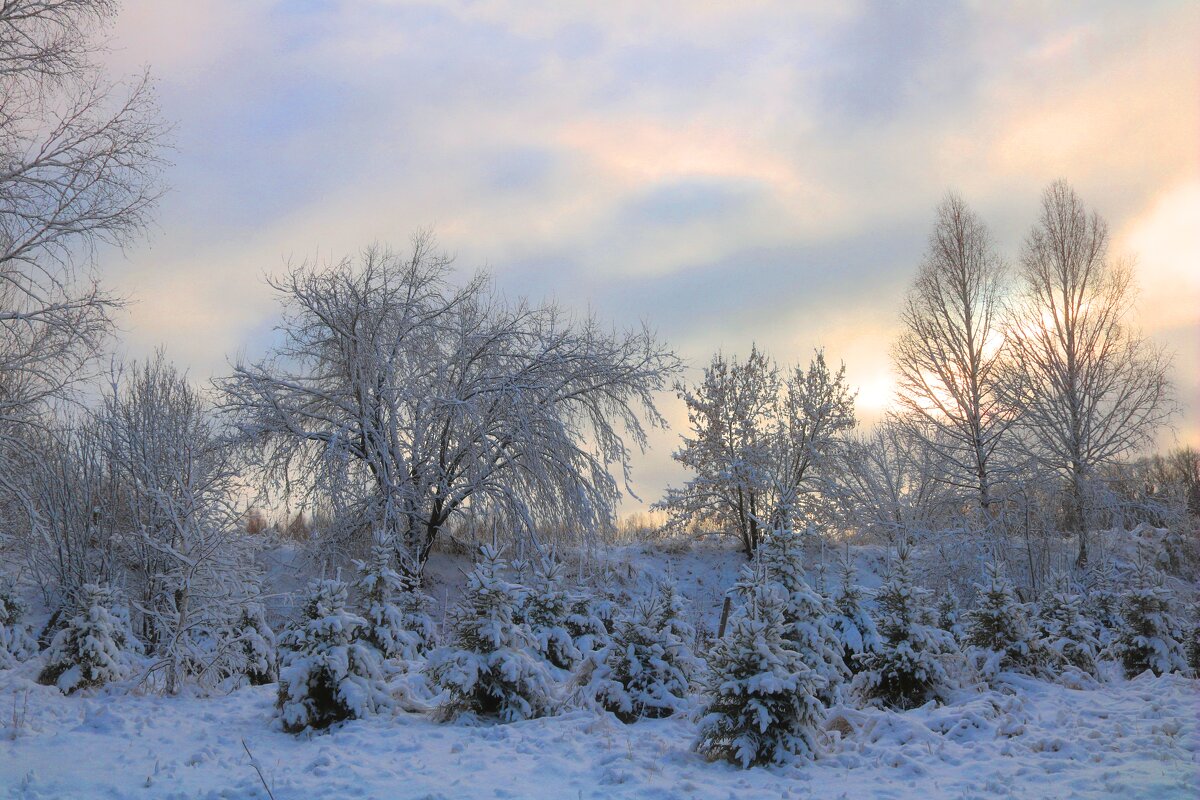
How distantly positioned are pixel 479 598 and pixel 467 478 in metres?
10.4

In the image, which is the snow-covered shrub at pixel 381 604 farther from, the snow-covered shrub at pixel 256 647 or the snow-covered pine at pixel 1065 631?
the snow-covered pine at pixel 1065 631

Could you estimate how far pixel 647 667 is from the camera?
8289 mm

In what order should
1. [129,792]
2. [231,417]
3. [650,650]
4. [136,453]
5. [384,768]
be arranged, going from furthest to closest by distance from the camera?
[231,417], [136,453], [650,650], [384,768], [129,792]

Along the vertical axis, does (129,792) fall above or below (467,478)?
below

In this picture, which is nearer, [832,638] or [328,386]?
[832,638]

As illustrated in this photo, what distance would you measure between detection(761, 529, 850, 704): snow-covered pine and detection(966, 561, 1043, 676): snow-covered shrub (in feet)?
5.89

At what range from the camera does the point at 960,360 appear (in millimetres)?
21594

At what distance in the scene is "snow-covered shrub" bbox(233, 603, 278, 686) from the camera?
36.0ft

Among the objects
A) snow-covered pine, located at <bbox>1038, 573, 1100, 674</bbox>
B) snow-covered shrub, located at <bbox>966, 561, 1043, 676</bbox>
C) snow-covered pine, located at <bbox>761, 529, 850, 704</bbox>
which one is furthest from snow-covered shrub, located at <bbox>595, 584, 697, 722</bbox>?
snow-covered pine, located at <bbox>1038, 573, 1100, 674</bbox>

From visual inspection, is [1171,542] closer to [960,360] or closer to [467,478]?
[960,360]

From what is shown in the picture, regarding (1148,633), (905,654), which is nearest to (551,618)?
(905,654)

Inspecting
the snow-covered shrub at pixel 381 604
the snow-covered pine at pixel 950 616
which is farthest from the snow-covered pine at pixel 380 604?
the snow-covered pine at pixel 950 616

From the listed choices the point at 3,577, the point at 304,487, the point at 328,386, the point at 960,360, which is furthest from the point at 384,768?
the point at 960,360

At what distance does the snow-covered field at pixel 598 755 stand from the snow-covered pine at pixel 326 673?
220 mm
